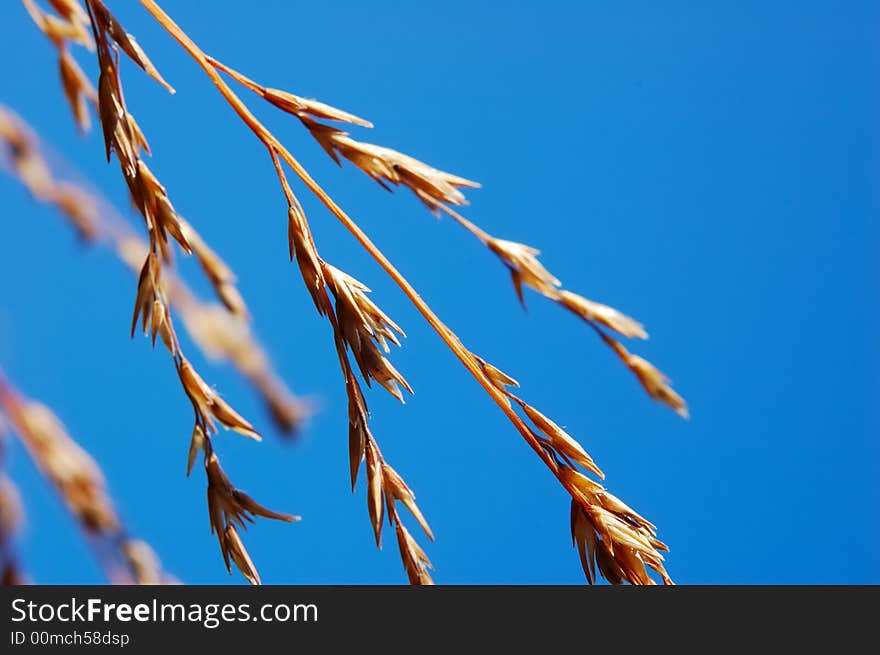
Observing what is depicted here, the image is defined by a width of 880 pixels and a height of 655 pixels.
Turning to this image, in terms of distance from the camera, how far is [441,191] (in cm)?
50

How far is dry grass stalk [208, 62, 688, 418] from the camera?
48cm

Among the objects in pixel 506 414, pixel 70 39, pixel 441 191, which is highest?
pixel 70 39

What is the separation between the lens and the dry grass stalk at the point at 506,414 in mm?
486

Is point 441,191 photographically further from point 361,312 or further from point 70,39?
point 70,39

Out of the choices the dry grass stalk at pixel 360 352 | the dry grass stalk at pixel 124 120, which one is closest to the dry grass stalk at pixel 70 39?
the dry grass stalk at pixel 124 120

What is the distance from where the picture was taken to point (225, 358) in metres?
0.67

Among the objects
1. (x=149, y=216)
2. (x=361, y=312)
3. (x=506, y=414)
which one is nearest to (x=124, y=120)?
(x=149, y=216)

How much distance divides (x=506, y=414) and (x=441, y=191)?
15cm

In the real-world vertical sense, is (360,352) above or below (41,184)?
below

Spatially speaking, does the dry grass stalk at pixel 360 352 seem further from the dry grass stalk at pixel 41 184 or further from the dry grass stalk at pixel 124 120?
the dry grass stalk at pixel 41 184
